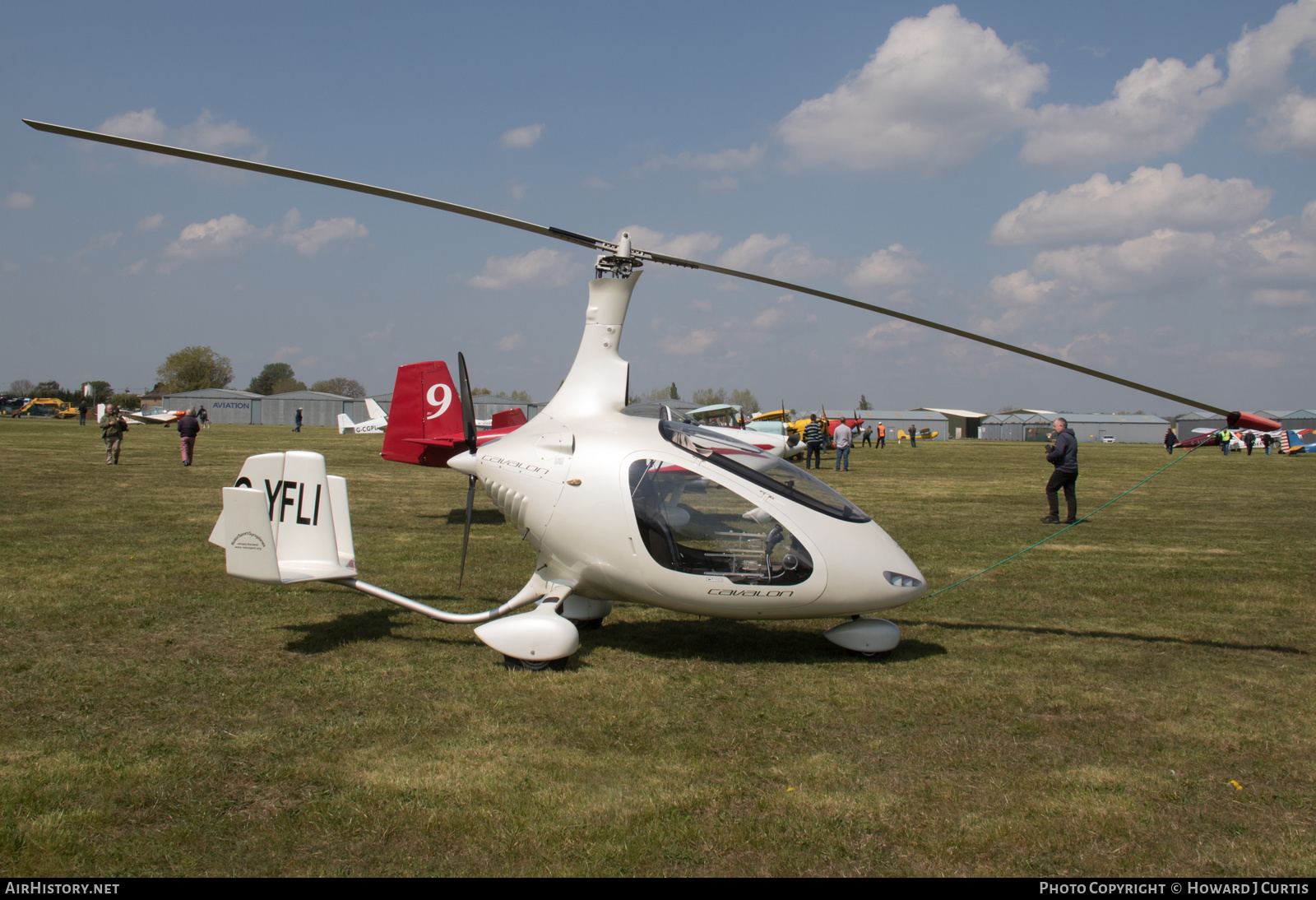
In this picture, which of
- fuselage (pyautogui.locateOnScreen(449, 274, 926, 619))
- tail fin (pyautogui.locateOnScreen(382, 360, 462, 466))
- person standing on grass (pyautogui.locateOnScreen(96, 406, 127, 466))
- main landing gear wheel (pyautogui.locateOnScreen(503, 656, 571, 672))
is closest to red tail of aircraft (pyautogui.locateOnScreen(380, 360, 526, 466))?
tail fin (pyautogui.locateOnScreen(382, 360, 462, 466))

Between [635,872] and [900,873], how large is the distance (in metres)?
1.10

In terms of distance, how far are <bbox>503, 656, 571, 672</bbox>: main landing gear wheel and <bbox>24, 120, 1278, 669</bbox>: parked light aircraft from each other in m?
0.02

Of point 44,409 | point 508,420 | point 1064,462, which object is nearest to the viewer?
point 1064,462

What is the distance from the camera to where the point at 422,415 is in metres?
13.8

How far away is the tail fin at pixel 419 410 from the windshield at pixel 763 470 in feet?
27.0

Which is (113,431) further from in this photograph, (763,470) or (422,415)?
(763,470)

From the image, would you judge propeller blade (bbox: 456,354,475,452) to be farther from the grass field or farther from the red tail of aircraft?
the red tail of aircraft

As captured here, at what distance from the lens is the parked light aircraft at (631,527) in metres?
5.88

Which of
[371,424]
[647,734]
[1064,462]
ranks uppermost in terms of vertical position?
[371,424]

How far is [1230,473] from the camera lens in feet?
99.1

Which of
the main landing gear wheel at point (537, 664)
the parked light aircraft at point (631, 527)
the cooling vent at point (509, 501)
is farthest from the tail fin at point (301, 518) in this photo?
the main landing gear wheel at point (537, 664)

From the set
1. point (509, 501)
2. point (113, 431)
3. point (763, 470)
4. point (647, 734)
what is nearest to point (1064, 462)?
point (763, 470)

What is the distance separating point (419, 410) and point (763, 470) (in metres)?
9.05
